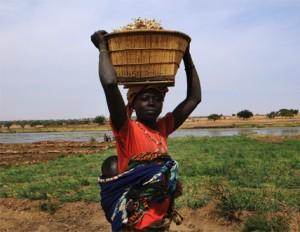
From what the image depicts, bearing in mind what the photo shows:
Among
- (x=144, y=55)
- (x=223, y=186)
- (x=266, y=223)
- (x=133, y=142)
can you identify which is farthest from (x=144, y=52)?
(x=223, y=186)

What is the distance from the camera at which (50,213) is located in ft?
25.2

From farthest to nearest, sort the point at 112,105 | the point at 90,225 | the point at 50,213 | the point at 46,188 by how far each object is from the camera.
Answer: the point at 46,188 < the point at 50,213 < the point at 90,225 < the point at 112,105

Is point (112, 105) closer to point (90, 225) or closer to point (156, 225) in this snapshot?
point (156, 225)

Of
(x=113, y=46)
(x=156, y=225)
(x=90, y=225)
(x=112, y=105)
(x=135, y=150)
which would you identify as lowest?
(x=90, y=225)

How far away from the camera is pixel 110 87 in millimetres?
2207

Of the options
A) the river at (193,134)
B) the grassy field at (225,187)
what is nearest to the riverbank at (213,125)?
the river at (193,134)

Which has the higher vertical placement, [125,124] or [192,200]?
[125,124]

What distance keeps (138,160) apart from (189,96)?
1.88 ft

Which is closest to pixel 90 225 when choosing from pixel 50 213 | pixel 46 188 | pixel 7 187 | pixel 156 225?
pixel 50 213

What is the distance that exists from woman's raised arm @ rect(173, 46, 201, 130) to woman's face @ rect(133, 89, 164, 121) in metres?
0.24

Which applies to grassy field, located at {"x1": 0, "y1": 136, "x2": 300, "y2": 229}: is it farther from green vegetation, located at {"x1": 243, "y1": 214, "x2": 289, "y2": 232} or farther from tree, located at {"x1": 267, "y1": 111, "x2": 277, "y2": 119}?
tree, located at {"x1": 267, "y1": 111, "x2": 277, "y2": 119}

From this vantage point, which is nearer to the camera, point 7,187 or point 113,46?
point 113,46

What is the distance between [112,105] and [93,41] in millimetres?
354

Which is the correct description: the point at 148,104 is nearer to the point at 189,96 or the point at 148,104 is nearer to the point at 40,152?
the point at 189,96
